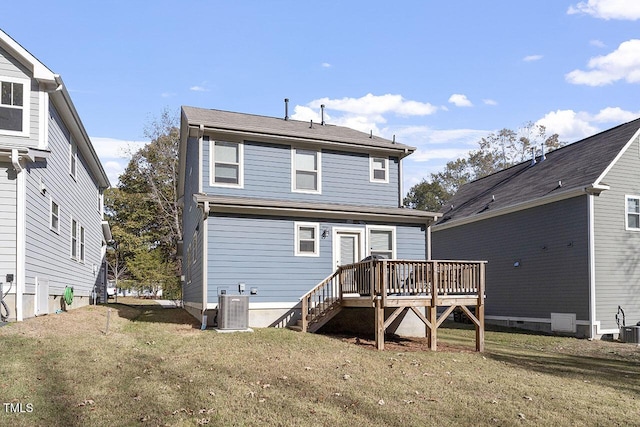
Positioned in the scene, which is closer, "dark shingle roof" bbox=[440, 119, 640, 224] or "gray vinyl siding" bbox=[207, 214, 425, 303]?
"gray vinyl siding" bbox=[207, 214, 425, 303]

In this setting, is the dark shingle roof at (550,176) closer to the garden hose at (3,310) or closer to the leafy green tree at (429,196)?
the garden hose at (3,310)

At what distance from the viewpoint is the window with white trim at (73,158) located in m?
17.3

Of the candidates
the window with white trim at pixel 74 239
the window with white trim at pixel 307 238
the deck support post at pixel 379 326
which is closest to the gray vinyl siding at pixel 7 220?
the window with white trim at pixel 74 239

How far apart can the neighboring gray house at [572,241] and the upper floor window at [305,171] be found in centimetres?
844

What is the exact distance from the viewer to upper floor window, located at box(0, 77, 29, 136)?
12.6 meters

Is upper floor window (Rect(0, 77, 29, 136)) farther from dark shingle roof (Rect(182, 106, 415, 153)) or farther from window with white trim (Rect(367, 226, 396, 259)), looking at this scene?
window with white trim (Rect(367, 226, 396, 259))

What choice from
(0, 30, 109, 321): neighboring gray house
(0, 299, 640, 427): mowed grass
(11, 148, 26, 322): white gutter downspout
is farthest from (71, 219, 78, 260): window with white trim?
(11, 148, 26, 322): white gutter downspout

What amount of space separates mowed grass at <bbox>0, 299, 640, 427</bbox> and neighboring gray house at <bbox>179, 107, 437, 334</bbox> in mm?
2132

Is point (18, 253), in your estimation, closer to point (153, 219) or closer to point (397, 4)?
point (397, 4)

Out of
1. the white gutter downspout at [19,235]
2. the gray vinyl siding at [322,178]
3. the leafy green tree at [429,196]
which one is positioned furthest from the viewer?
the leafy green tree at [429,196]

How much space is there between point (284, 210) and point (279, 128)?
3500mm

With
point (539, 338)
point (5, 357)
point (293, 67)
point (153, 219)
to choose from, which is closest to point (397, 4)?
point (293, 67)

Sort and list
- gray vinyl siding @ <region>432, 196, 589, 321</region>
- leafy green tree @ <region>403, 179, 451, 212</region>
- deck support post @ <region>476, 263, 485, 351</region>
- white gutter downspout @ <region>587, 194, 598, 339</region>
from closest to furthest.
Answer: deck support post @ <region>476, 263, 485, 351</region>, white gutter downspout @ <region>587, 194, 598, 339</region>, gray vinyl siding @ <region>432, 196, 589, 321</region>, leafy green tree @ <region>403, 179, 451, 212</region>

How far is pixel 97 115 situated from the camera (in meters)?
22.5
